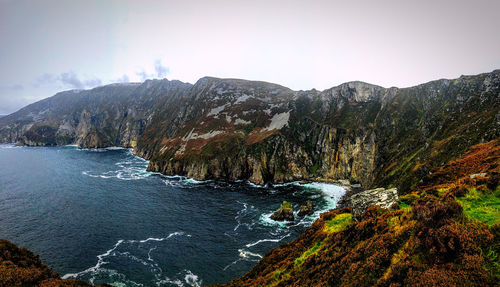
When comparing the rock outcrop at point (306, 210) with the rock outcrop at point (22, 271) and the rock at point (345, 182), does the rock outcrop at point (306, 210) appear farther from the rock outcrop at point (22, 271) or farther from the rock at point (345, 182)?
the rock outcrop at point (22, 271)

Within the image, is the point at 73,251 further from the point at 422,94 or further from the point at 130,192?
the point at 422,94

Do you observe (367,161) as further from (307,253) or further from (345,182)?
(307,253)

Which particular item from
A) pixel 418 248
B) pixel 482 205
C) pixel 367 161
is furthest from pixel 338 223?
pixel 367 161

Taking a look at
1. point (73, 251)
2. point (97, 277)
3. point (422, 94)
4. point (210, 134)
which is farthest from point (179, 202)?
point (422, 94)

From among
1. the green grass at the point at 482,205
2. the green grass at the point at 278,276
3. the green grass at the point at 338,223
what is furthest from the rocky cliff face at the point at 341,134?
the green grass at the point at 278,276

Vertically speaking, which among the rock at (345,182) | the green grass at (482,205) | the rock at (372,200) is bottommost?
the rock at (345,182)

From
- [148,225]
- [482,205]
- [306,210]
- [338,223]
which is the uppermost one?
[482,205]

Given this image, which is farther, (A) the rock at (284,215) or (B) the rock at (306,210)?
(B) the rock at (306,210)
